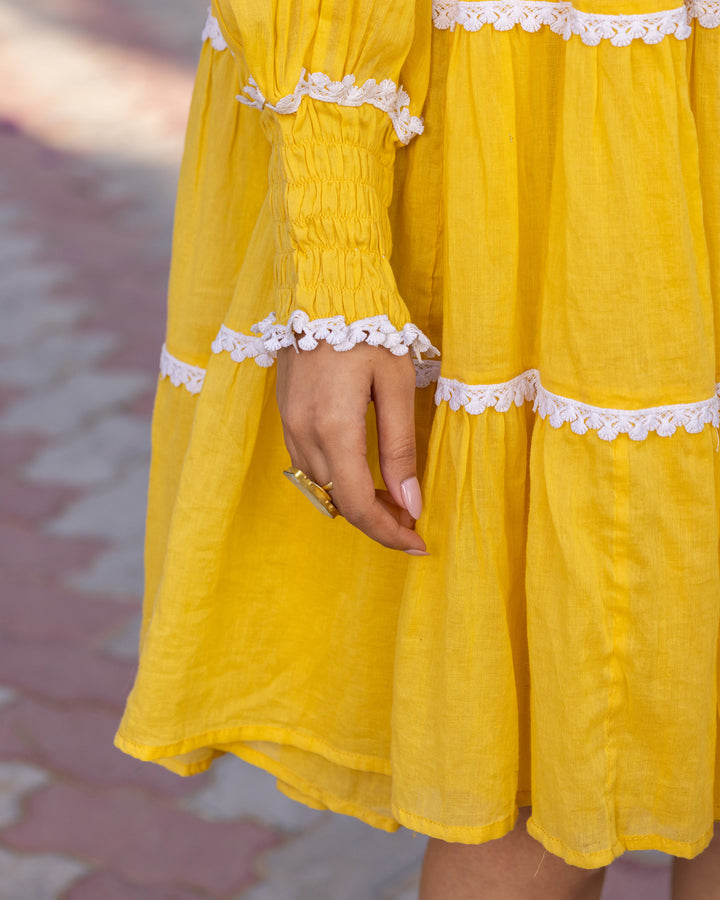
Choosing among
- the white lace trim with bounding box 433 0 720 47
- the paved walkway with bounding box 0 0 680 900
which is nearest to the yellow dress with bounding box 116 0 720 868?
the white lace trim with bounding box 433 0 720 47

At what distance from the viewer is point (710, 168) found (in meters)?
0.80

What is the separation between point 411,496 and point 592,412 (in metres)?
0.15

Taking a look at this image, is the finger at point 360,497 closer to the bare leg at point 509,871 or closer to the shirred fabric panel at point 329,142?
the shirred fabric panel at point 329,142

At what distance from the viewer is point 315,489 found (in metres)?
0.80

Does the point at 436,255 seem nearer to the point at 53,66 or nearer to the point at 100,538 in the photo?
the point at 100,538

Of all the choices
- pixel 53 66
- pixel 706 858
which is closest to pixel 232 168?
pixel 706 858

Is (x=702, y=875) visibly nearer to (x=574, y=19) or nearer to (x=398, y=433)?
(x=398, y=433)

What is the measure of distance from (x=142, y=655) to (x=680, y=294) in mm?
547

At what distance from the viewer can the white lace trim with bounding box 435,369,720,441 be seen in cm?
78

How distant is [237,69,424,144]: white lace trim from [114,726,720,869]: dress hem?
0.54 metres

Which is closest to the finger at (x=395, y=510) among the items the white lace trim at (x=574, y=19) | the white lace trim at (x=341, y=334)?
the white lace trim at (x=341, y=334)

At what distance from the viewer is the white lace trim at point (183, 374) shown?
101 centimetres

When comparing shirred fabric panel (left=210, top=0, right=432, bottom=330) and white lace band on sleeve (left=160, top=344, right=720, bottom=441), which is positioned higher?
shirred fabric panel (left=210, top=0, right=432, bottom=330)

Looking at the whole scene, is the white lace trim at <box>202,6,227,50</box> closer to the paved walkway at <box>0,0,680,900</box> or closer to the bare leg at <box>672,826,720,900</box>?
the bare leg at <box>672,826,720,900</box>
